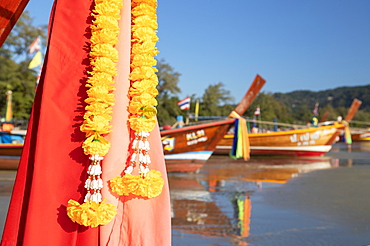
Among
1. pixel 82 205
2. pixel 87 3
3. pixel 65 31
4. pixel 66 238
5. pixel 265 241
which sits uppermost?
pixel 87 3

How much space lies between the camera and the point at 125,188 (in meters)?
1.29

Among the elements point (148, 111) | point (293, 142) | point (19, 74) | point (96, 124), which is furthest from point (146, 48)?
point (19, 74)

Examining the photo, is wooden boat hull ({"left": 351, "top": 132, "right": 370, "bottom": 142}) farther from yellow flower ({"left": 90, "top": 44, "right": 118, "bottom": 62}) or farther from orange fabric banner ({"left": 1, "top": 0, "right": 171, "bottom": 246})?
yellow flower ({"left": 90, "top": 44, "right": 118, "bottom": 62})

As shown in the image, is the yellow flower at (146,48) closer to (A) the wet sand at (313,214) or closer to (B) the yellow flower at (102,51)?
(B) the yellow flower at (102,51)

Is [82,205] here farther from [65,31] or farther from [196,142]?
[196,142]

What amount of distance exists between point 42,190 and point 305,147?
15.4 meters

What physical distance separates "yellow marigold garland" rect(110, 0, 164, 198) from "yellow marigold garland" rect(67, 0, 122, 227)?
74 millimetres

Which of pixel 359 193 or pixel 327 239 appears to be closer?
pixel 327 239

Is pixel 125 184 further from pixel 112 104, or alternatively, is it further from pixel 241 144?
pixel 241 144

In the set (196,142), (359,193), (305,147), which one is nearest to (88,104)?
(359,193)

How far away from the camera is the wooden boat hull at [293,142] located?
15.6m

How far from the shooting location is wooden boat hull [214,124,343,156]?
15.6m

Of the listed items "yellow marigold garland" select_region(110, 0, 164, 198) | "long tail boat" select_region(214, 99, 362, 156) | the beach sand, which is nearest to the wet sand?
the beach sand

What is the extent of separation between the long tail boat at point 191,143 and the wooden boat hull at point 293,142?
6447mm
